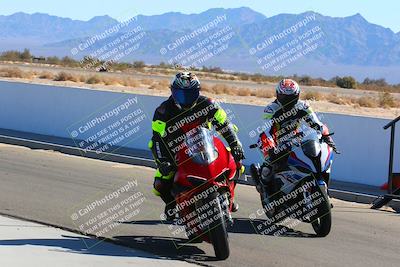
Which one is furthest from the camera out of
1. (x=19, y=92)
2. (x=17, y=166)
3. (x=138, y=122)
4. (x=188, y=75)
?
(x=19, y=92)

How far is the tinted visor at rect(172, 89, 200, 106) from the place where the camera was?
25.3ft

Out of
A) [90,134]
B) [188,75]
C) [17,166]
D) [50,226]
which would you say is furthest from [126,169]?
[188,75]

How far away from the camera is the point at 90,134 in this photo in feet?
61.2

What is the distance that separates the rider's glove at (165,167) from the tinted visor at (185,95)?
A: 0.70m

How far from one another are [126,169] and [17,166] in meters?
2.25

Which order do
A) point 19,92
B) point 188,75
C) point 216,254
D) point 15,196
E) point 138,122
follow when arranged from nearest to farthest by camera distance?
point 216,254 → point 188,75 → point 15,196 → point 138,122 → point 19,92

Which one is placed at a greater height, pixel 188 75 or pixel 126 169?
pixel 188 75

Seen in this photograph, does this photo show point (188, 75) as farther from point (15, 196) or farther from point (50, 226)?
point (15, 196)

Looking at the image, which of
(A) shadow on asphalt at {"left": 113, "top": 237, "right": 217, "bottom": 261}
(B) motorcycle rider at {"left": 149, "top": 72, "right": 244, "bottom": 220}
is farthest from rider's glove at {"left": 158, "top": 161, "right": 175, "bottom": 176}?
(A) shadow on asphalt at {"left": 113, "top": 237, "right": 217, "bottom": 261}

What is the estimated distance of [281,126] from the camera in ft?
30.4

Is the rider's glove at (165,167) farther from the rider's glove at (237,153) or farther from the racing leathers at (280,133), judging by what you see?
the racing leathers at (280,133)

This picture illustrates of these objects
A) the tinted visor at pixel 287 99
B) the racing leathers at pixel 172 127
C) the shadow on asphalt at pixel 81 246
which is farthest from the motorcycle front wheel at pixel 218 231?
the tinted visor at pixel 287 99

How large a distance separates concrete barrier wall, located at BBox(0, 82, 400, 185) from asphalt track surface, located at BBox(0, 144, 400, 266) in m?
2.26

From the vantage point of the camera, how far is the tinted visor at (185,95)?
7699 millimetres
